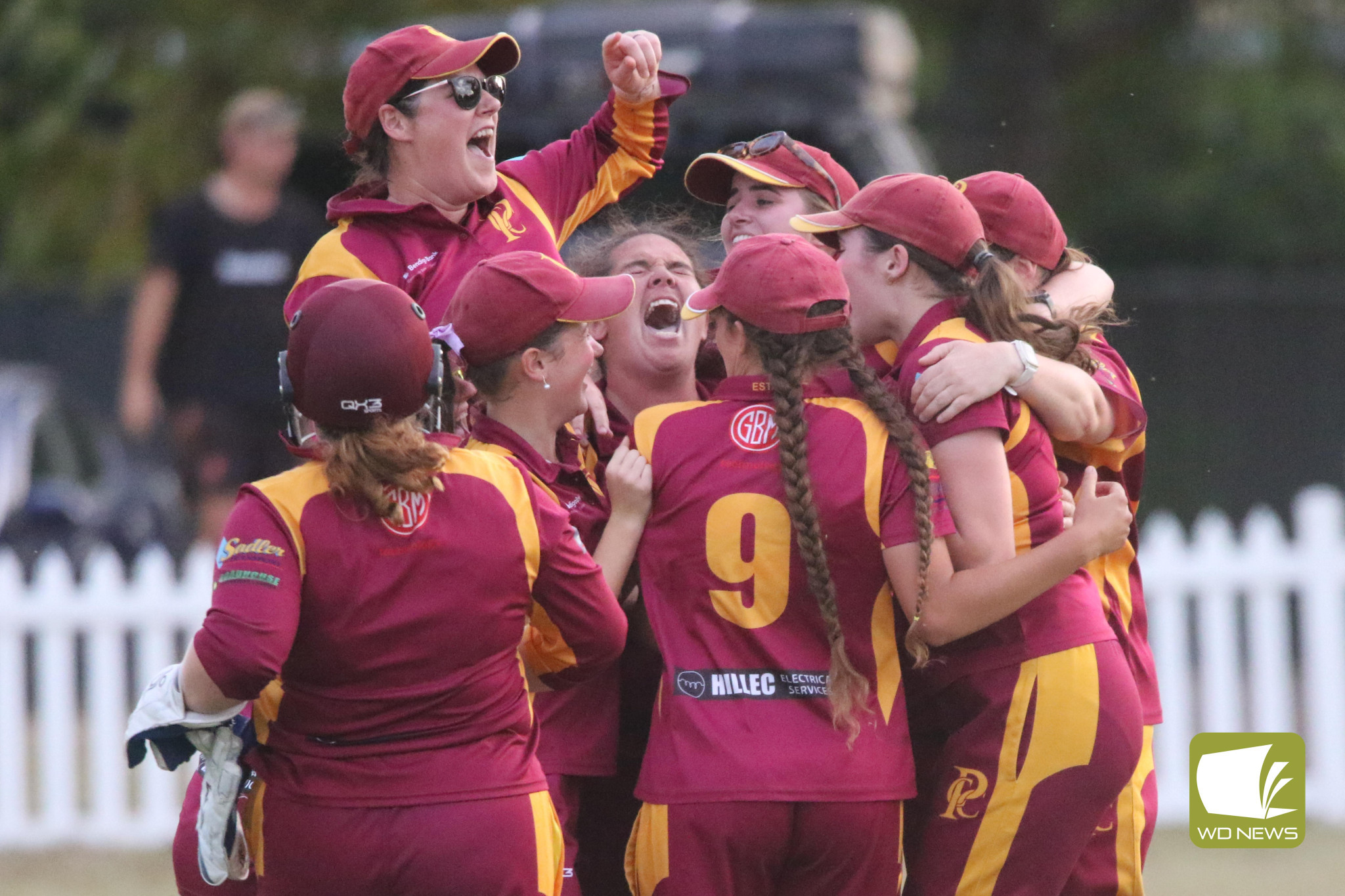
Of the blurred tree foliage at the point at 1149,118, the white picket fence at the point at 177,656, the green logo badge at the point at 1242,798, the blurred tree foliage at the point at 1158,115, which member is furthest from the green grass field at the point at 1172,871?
the blurred tree foliage at the point at 1158,115

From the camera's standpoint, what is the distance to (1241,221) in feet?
45.8

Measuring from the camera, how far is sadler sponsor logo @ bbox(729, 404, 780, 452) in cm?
308

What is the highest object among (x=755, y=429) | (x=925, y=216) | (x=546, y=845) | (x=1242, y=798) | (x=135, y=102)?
(x=135, y=102)

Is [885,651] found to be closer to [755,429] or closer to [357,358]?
[755,429]

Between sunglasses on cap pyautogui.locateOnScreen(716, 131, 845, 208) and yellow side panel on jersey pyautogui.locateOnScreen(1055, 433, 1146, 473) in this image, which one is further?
sunglasses on cap pyautogui.locateOnScreen(716, 131, 845, 208)

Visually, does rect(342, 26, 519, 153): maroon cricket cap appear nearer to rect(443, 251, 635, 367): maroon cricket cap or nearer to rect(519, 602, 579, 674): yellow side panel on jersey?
rect(443, 251, 635, 367): maroon cricket cap

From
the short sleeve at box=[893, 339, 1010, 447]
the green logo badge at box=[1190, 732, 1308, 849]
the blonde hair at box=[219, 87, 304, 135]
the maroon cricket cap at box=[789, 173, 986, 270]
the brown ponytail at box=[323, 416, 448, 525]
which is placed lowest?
the green logo badge at box=[1190, 732, 1308, 849]

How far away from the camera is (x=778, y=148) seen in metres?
3.68

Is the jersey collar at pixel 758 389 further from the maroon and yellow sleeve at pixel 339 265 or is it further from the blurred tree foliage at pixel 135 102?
the blurred tree foliage at pixel 135 102

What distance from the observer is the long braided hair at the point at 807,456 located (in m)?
2.98

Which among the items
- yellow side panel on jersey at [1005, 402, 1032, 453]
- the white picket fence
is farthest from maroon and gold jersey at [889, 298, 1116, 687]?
the white picket fence

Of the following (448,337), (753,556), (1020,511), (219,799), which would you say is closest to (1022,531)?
(1020,511)

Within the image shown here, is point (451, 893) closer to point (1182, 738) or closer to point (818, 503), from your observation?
point (818, 503)

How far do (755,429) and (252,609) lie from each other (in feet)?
3.17
